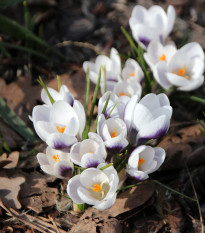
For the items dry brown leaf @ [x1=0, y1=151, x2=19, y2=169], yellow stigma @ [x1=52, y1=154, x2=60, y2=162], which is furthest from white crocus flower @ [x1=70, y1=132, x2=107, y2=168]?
dry brown leaf @ [x1=0, y1=151, x2=19, y2=169]

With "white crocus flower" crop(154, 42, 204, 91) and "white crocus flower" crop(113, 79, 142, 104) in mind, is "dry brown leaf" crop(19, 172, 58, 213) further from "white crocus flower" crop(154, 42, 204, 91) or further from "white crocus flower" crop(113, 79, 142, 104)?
"white crocus flower" crop(154, 42, 204, 91)

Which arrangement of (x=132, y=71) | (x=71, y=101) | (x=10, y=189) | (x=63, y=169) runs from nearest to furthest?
(x=63, y=169)
(x=71, y=101)
(x=10, y=189)
(x=132, y=71)

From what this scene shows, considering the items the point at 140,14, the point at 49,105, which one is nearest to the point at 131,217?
the point at 49,105

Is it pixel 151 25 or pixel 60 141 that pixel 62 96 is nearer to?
pixel 60 141

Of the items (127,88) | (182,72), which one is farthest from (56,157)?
(182,72)

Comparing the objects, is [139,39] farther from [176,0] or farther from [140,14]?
[176,0]

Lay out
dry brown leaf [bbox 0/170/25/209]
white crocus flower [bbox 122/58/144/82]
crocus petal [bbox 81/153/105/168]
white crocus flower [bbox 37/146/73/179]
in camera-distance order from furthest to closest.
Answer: white crocus flower [bbox 122/58/144/82] → dry brown leaf [bbox 0/170/25/209] → white crocus flower [bbox 37/146/73/179] → crocus petal [bbox 81/153/105/168]

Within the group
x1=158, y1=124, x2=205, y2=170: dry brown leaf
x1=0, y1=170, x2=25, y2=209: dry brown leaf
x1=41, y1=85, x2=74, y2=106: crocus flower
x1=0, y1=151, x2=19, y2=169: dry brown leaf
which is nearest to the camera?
x1=41, y1=85, x2=74, y2=106: crocus flower
